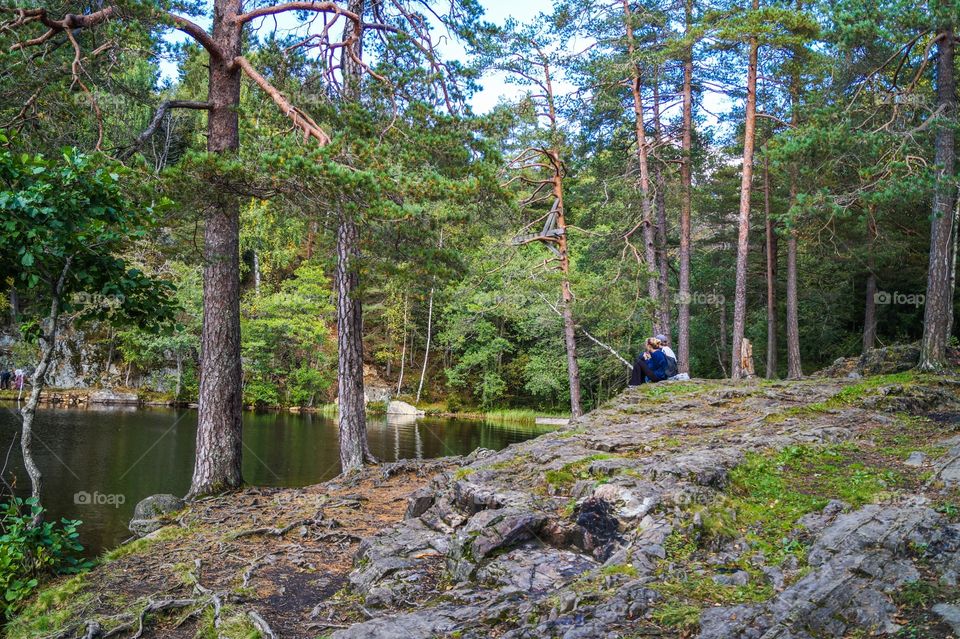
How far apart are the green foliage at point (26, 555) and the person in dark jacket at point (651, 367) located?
29.8 feet

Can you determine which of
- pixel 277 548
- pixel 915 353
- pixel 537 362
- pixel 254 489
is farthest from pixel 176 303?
pixel 537 362

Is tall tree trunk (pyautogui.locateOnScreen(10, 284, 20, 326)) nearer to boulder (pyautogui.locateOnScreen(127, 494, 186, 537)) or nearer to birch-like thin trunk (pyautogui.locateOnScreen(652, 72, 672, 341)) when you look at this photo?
boulder (pyautogui.locateOnScreen(127, 494, 186, 537))

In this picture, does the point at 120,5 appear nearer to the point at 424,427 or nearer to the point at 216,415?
the point at 216,415

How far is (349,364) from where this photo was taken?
9.66 metres

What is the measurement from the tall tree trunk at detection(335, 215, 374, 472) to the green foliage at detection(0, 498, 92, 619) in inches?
174

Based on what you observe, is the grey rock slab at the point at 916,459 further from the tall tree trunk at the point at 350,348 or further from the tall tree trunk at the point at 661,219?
the tall tree trunk at the point at 661,219

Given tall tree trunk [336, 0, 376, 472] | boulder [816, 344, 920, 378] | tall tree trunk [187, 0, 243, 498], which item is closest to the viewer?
tall tree trunk [187, 0, 243, 498]

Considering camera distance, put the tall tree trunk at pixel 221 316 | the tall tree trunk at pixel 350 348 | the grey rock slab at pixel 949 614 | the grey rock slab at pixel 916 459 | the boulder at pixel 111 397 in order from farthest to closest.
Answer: the boulder at pixel 111 397 < the tall tree trunk at pixel 350 348 < the tall tree trunk at pixel 221 316 < the grey rock slab at pixel 916 459 < the grey rock slab at pixel 949 614

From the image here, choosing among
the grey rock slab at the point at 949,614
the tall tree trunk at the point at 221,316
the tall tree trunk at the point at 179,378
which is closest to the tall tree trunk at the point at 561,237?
the tall tree trunk at the point at 221,316

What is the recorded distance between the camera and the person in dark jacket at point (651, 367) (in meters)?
11.5

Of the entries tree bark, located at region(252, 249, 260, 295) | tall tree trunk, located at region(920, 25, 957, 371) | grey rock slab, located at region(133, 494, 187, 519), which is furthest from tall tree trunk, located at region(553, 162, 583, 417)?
tree bark, located at region(252, 249, 260, 295)

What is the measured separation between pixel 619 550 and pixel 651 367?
8.13 metres

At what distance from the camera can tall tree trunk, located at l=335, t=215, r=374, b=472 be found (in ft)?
31.3

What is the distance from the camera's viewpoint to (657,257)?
1839 cm
